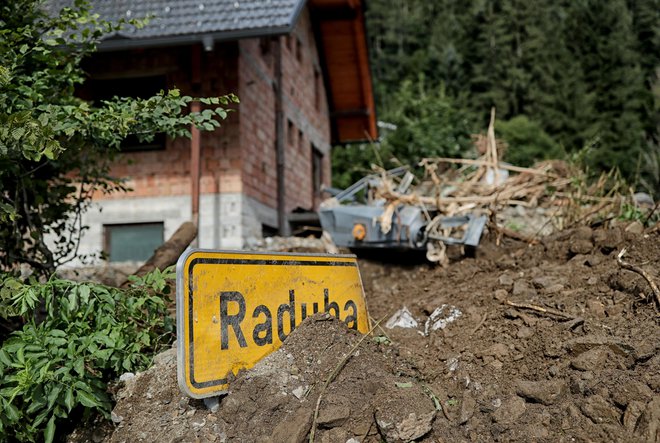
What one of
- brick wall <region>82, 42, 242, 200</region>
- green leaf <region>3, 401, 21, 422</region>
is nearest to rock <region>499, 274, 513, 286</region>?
green leaf <region>3, 401, 21, 422</region>

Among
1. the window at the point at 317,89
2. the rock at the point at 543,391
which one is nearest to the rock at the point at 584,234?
the rock at the point at 543,391

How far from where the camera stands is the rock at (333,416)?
120 inches

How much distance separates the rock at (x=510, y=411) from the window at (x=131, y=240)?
8287 mm

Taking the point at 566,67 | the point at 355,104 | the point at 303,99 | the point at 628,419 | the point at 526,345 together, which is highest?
the point at 628,419

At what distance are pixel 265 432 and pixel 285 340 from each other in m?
0.59

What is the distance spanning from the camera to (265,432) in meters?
3.02

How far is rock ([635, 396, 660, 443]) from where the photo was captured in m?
2.66

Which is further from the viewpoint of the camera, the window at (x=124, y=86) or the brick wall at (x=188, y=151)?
the window at (x=124, y=86)

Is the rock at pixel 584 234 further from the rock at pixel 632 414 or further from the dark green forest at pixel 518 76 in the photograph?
the dark green forest at pixel 518 76

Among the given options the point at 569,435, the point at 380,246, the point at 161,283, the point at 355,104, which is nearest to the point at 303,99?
the point at 355,104

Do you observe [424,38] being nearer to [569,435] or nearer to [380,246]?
[380,246]

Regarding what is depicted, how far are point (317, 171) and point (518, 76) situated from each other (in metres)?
34.4

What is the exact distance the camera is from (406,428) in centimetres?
300

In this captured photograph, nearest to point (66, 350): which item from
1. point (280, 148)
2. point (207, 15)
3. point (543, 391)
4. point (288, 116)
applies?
point (543, 391)
